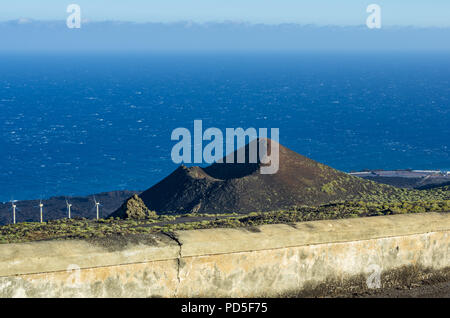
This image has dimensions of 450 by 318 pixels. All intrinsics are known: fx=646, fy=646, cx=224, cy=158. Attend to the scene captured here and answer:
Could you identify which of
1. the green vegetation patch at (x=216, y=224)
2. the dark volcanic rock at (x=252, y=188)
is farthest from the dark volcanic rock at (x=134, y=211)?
the green vegetation patch at (x=216, y=224)

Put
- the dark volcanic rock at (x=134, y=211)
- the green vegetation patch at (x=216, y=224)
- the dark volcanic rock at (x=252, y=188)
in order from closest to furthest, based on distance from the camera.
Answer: the green vegetation patch at (x=216, y=224)
the dark volcanic rock at (x=134, y=211)
the dark volcanic rock at (x=252, y=188)

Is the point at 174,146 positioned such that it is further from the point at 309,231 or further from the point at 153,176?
the point at 309,231

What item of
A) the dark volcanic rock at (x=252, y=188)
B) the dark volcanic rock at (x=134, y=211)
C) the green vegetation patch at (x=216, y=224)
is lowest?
the dark volcanic rock at (x=252, y=188)

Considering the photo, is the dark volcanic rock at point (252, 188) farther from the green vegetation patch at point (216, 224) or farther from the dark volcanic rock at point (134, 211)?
the green vegetation patch at point (216, 224)

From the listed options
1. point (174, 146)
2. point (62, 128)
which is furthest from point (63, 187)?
point (62, 128)

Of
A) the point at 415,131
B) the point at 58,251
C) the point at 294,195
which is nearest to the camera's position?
the point at 58,251

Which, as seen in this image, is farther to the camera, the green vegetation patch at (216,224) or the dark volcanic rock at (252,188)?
the dark volcanic rock at (252,188)

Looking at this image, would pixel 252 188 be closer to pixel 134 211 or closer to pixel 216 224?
pixel 134 211
